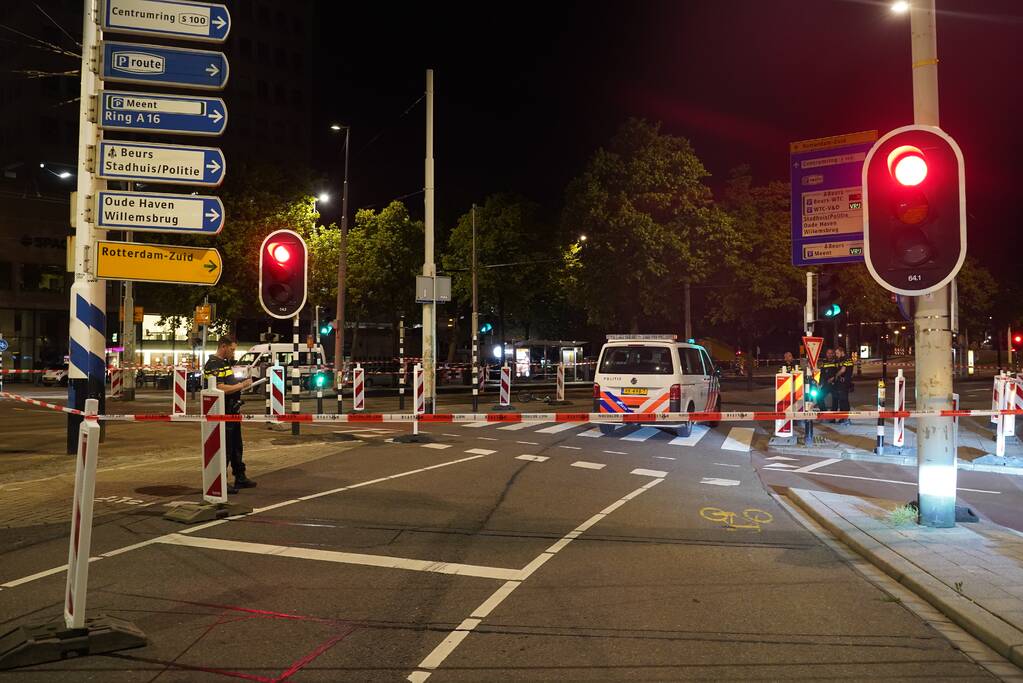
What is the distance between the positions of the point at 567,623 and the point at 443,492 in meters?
4.84

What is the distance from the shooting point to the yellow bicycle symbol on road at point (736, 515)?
8.03 m

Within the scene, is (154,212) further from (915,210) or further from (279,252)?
(915,210)

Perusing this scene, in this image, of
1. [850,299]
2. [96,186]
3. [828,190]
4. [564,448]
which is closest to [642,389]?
[564,448]

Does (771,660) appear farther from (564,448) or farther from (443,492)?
(564,448)

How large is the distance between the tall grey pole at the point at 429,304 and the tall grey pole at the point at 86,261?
6174mm

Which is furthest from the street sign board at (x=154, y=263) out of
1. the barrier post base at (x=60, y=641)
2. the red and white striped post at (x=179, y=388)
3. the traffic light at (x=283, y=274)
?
the barrier post base at (x=60, y=641)

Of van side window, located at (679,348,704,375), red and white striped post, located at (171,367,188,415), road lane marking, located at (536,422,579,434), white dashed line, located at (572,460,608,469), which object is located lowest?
white dashed line, located at (572,460,608,469)

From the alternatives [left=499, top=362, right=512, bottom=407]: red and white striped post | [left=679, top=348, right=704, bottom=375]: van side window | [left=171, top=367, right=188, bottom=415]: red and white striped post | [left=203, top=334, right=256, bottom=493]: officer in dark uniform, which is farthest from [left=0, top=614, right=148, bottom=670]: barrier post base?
[left=499, top=362, right=512, bottom=407]: red and white striped post

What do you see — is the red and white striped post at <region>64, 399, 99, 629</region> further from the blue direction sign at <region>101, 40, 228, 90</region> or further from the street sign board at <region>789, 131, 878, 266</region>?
the street sign board at <region>789, 131, 878, 266</region>

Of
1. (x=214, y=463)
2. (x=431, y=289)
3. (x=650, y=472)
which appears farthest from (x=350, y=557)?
(x=431, y=289)

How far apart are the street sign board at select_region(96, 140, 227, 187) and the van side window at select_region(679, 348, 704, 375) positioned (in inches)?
389

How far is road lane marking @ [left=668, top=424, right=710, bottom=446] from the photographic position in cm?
1592

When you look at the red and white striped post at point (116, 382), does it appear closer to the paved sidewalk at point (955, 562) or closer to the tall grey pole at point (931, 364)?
the paved sidewalk at point (955, 562)

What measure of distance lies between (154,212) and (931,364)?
1000cm
